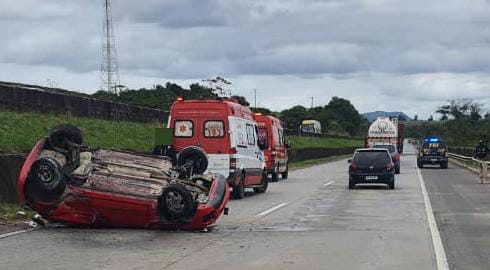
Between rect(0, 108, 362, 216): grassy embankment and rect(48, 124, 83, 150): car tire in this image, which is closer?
rect(48, 124, 83, 150): car tire

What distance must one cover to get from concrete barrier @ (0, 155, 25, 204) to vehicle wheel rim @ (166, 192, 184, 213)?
494 cm

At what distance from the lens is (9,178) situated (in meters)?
17.6

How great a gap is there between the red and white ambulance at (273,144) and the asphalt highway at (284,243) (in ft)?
44.2

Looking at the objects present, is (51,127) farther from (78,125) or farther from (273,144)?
(273,144)

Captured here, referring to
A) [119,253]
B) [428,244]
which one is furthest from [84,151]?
[428,244]

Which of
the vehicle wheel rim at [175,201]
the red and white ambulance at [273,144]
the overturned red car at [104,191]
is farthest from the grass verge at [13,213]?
the red and white ambulance at [273,144]

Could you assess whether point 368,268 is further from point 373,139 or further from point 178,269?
point 373,139

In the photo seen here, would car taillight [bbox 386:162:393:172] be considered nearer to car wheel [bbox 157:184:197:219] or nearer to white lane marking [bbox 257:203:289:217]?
white lane marking [bbox 257:203:289:217]

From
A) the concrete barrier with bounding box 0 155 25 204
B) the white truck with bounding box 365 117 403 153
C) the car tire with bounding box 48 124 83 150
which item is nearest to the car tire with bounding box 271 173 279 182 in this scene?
the concrete barrier with bounding box 0 155 25 204

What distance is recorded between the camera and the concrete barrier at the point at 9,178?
56.7 feet

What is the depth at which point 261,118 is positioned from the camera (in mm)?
33906

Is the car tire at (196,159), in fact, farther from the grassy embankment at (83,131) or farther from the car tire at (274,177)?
the car tire at (274,177)

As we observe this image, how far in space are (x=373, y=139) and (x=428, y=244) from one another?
158 feet

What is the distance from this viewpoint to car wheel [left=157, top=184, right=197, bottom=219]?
1399 cm
